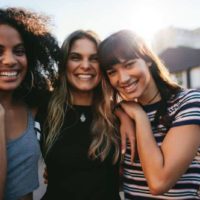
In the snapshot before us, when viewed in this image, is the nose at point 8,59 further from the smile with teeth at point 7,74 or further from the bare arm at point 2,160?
the bare arm at point 2,160

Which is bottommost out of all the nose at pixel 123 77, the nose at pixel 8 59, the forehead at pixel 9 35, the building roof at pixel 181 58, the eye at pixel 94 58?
the building roof at pixel 181 58

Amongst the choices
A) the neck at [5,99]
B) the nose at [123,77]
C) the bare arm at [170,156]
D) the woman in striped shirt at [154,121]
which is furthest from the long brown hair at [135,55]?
the neck at [5,99]

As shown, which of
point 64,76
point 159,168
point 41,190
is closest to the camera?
point 159,168

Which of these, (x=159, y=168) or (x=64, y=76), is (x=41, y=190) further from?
(x=159, y=168)

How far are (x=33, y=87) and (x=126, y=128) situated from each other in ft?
3.87

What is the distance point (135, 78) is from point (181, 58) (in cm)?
2957

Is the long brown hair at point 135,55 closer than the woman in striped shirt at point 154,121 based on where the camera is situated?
No

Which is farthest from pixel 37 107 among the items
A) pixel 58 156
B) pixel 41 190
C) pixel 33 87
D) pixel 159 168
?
pixel 41 190

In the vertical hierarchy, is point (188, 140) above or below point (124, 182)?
above

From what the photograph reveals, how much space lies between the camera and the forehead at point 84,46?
3746mm

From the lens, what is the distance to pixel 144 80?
303cm

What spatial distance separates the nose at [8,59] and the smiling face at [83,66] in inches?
29.5

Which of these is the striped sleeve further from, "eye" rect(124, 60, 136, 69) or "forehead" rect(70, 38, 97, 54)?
"forehead" rect(70, 38, 97, 54)

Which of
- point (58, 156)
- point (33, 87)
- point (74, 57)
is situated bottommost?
point (58, 156)
